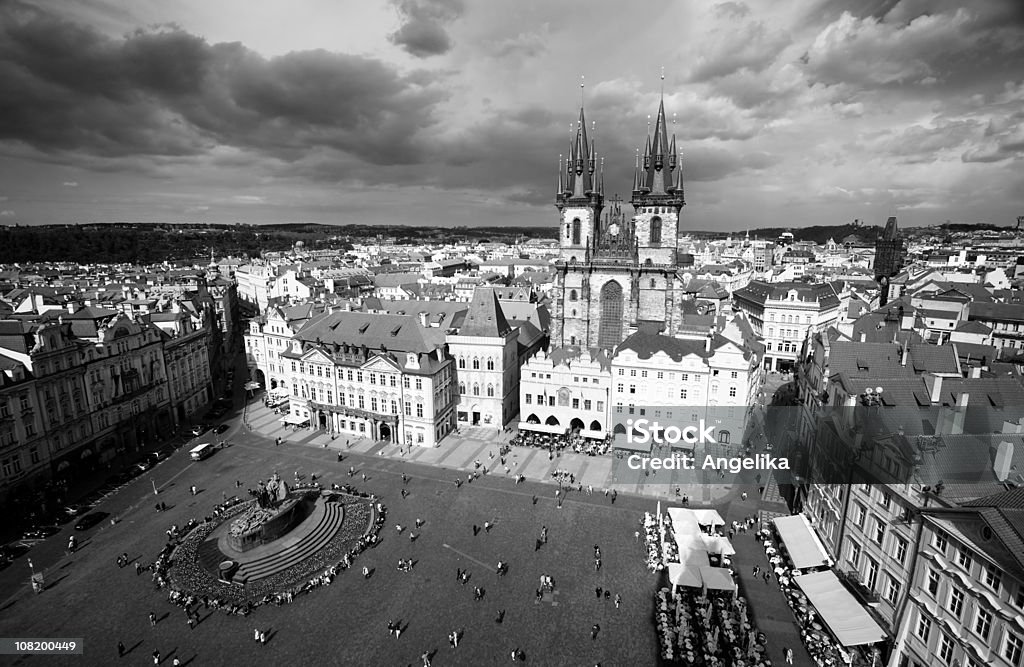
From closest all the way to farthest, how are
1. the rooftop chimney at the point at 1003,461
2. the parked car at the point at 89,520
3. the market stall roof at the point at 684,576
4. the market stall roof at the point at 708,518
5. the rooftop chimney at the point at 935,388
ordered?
1. the rooftop chimney at the point at 1003,461
2. the market stall roof at the point at 684,576
3. the rooftop chimney at the point at 935,388
4. the market stall roof at the point at 708,518
5. the parked car at the point at 89,520

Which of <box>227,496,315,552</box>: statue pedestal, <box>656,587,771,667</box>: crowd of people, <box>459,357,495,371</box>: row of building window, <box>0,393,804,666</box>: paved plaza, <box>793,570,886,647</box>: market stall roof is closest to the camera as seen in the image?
<box>656,587,771,667</box>: crowd of people

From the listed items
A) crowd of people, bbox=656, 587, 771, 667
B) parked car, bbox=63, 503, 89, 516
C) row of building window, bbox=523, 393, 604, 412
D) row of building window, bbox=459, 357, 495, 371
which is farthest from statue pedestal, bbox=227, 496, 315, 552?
crowd of people, bbox=656, 587, 771, 667

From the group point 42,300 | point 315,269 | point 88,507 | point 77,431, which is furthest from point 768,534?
point 315,269

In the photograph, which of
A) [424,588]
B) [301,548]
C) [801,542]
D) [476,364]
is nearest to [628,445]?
[476,364]

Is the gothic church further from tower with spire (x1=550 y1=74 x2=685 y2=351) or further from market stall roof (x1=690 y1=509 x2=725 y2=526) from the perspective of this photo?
market stall roof (x1=690 y1=509 x2=725 y2=526)

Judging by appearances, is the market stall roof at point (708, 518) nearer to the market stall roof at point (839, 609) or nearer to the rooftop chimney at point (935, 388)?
the market stall roof at point (839, 609)

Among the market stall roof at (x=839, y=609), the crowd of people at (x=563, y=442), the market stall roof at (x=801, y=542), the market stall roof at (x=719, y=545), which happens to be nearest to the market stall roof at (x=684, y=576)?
the market stall roof at (x=719, y=545)

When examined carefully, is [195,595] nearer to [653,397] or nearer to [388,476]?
[388,476]
